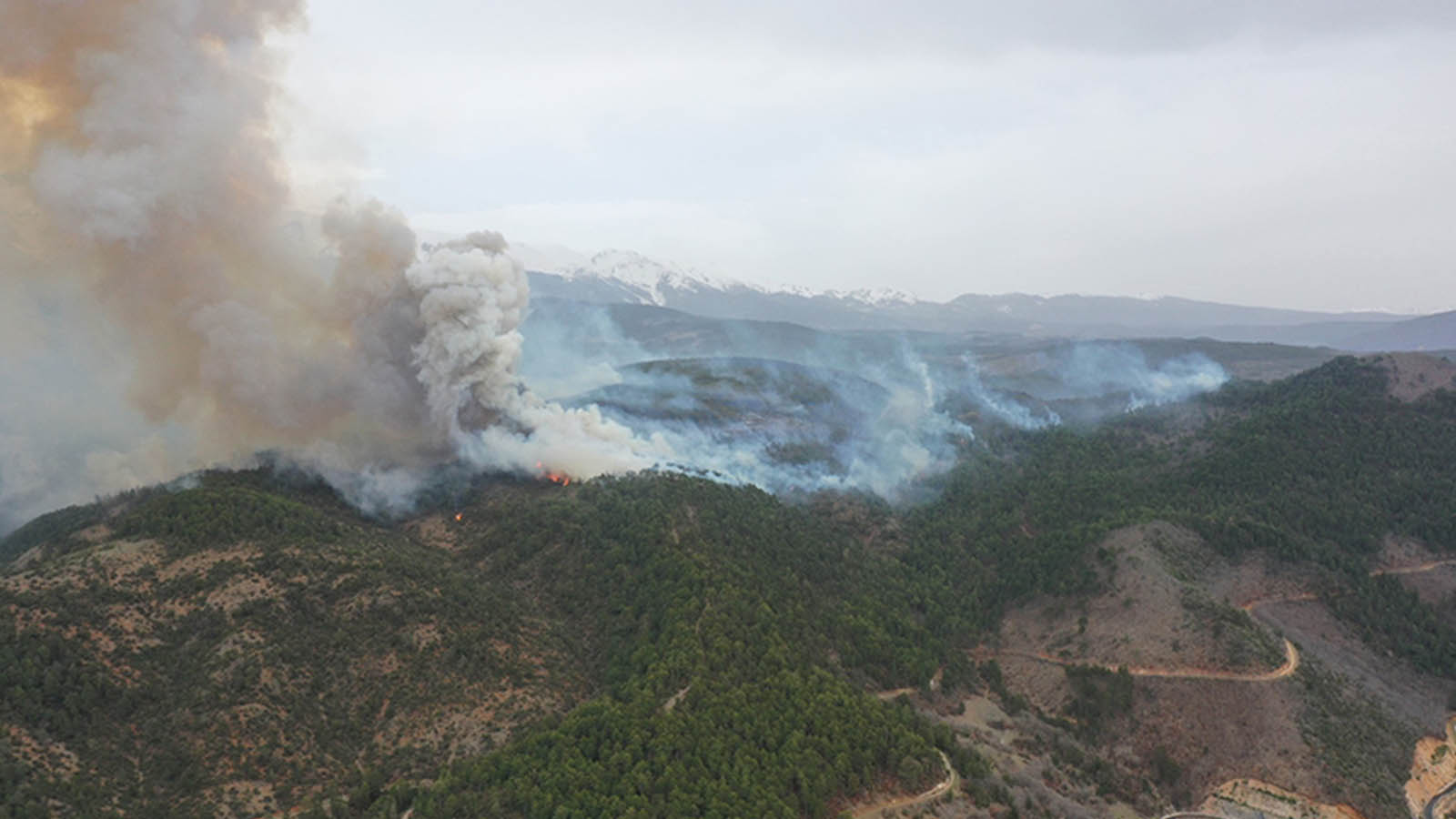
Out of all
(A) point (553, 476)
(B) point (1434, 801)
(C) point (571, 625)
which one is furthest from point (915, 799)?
(A) point (553, 476)

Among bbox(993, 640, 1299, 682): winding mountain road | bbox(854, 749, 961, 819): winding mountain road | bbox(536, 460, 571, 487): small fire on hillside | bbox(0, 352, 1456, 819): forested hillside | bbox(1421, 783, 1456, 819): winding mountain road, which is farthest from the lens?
bbox(536, 460, 571, 487): small fire on hillside

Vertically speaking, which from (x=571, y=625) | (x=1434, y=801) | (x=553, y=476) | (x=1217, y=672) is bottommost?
(x=1434, y=801)

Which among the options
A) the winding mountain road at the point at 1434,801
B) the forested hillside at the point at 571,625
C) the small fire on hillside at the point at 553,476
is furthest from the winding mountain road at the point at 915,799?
the small fire on hillside at the point at 553,476

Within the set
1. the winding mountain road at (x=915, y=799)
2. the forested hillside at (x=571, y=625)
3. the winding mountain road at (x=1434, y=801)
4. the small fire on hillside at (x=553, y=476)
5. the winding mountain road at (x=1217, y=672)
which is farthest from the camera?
the small fire on hillside at (x=553, y=476)

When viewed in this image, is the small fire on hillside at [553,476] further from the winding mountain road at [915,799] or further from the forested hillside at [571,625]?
the winding mountain road at [915,799]

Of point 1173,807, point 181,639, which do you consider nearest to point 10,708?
point 181,639

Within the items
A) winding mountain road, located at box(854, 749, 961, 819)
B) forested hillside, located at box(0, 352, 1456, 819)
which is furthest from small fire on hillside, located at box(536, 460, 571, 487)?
winding mountain road, located at box(854, 749, 961, 819)

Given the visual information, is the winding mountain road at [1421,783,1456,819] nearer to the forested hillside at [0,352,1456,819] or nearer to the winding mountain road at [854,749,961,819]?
the forested hillside at [0,352,1456,819]

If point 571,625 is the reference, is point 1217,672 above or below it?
below

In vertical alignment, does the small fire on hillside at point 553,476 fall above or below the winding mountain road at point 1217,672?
above

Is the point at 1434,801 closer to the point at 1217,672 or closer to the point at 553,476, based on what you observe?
the point at 1217,672

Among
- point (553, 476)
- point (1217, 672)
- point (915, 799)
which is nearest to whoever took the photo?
point (915, 799)

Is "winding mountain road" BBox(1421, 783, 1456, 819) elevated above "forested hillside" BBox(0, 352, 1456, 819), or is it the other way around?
"forested hillside" BBox(0, 352, 1456, 819)
